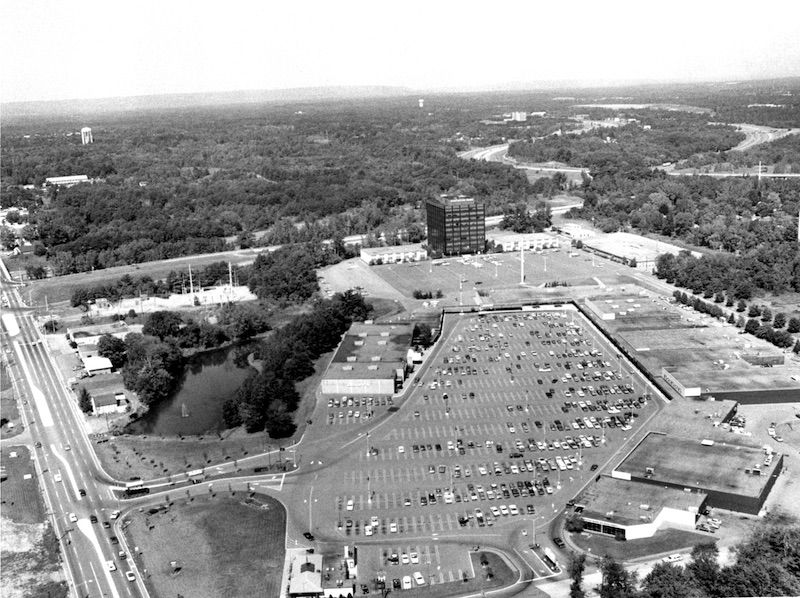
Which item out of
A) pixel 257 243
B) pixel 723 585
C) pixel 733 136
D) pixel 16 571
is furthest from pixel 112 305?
pixel 733 136

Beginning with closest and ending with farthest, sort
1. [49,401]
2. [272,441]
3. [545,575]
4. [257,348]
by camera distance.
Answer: [545,575] → [272,441] → [49,401] → [257,348]

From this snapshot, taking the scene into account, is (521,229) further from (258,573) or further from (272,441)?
(258,573)

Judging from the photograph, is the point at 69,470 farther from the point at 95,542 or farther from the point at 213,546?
the point at 213,546

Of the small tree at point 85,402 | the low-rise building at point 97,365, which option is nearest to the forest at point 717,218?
the low-rise building at point 97,365

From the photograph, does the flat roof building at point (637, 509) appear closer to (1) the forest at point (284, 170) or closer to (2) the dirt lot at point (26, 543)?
(2) the dirt lot at point (26, 543)

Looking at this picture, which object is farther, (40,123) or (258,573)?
(40,123)

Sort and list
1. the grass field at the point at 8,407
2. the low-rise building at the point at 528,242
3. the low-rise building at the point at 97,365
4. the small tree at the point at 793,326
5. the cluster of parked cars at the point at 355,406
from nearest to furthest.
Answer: the grass field at the point at 8,407 → the cluster of parked cars at the point at 355,406 → the low-rise building at the point at 97,365 → the small tree at the point at 793,326 → the low-rise building at the point at 528,242

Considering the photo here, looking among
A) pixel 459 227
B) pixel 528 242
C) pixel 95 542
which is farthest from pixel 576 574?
pixel 528 242
